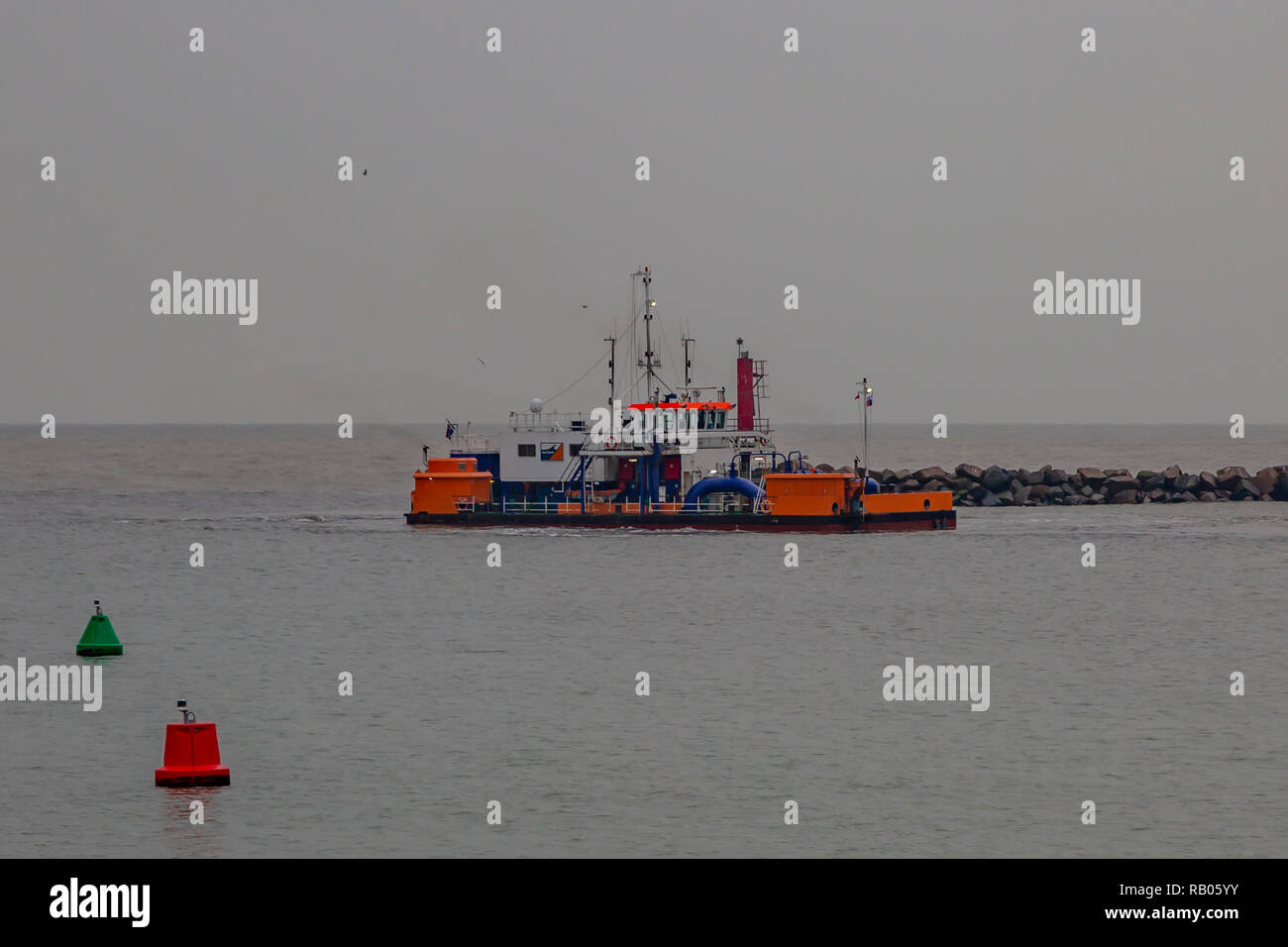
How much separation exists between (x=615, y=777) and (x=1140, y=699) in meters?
13.2

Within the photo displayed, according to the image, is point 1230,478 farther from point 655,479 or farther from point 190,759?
point 190,759

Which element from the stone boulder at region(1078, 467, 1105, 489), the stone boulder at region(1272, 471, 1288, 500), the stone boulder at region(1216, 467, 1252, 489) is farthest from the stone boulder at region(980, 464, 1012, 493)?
the stone boulder at region(1272, 471, 1288, 500)

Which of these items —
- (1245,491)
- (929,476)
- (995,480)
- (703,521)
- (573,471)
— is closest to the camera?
(703,521)

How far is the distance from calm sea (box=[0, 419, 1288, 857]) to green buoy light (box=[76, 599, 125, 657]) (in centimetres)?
60

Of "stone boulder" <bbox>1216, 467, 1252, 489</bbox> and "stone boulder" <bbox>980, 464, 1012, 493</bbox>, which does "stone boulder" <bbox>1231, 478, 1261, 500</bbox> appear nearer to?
"stone boulder" <bbox>1216, 467, 1252, 489</bbox>

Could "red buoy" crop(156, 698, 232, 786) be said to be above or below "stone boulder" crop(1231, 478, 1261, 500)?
below

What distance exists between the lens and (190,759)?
26.8 m

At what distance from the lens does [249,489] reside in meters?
140

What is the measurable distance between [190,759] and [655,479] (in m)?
55.5

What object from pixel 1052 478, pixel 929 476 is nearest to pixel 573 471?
pixel 929 476

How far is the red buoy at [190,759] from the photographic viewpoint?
26.7 m

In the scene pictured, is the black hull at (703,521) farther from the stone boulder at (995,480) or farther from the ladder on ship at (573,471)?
the stone boulder at (995,480)

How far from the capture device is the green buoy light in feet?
140
